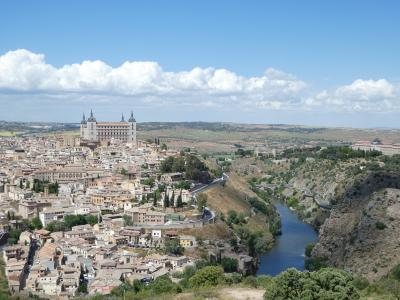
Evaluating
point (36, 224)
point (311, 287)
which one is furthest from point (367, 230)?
point (36, 224)

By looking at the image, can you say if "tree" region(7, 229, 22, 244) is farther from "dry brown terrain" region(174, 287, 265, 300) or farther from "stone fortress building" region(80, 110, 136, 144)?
"stone fortress building" region(80, 110, 136, 144)

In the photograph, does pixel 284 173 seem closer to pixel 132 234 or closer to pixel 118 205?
pixel 118 205

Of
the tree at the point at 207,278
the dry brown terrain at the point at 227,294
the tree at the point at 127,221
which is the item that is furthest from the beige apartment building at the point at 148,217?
the dry brown terrain at the point at 227,294

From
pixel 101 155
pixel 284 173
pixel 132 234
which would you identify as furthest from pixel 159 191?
pixel 284 173

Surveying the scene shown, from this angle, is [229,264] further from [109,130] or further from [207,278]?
[109,130]

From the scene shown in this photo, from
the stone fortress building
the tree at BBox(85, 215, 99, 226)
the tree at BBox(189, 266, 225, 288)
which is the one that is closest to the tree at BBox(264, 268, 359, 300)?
the tree at BBox(189, 266, 225, 288)

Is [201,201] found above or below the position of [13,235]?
above

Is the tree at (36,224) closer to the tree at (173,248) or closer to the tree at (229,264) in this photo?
the tree at (173,248)
